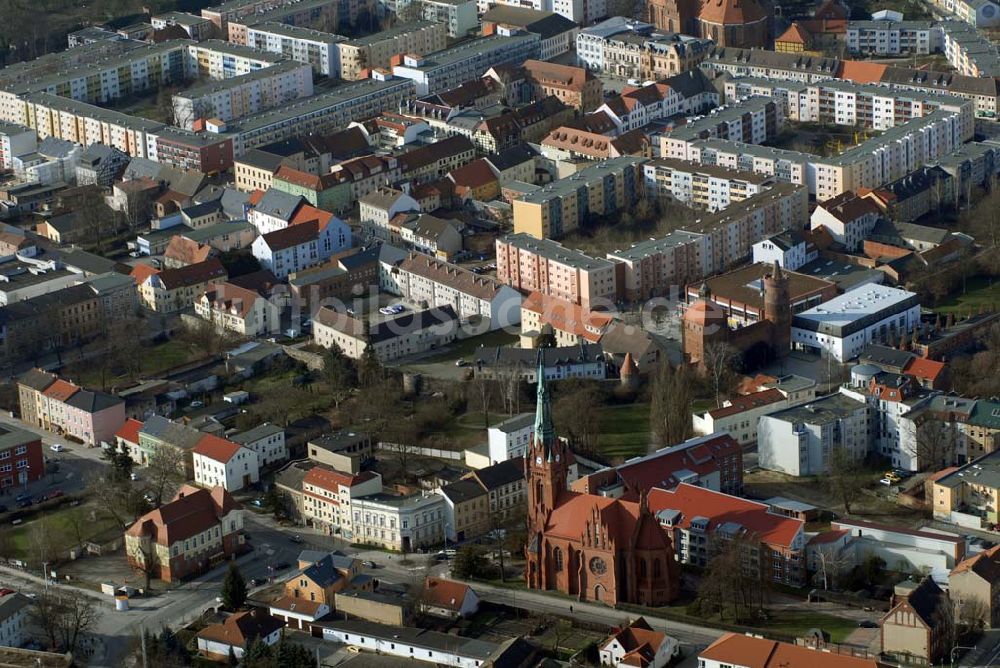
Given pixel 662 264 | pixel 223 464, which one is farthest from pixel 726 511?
pixel 662 264

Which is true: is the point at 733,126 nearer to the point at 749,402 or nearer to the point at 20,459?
the point at 749,402


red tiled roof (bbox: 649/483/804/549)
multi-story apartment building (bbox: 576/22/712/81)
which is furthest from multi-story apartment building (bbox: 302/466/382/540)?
multi-story apartment building (bbox: 576/22/712/81)

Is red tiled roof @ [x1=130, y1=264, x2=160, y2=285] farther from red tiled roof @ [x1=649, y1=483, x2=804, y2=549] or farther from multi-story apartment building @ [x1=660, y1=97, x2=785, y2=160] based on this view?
red tiled roof @ [x1=649, y1=483, x2=804, y2=549]

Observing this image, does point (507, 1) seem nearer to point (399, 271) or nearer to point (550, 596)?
point (399, 271)

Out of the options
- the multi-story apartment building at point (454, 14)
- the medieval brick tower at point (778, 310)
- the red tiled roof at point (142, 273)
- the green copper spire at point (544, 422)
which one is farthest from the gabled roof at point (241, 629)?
the multi-story apartment building at point (454, 14)

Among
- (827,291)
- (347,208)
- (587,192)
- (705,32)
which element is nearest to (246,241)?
(347,208)

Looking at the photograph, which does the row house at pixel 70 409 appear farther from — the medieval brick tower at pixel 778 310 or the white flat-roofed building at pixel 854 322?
the white flat-roofed building at pixel 854 322

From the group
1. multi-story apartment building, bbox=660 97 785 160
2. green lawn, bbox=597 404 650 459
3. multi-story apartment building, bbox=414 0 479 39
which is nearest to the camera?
green lawn, bbox=597 404 650 459
